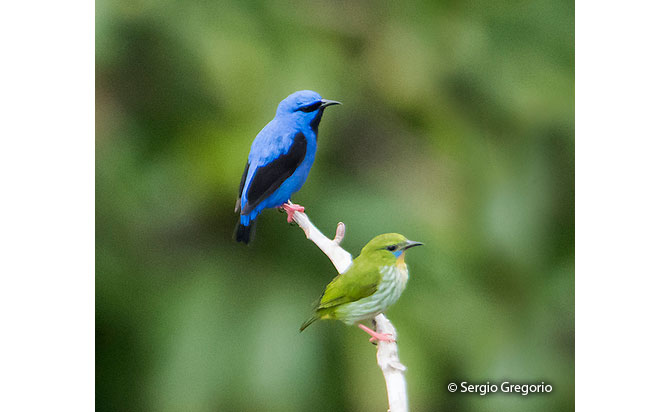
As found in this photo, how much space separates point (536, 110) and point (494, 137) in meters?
0.13

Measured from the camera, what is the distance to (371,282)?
205cm

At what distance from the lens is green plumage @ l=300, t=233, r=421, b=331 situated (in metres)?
2.06

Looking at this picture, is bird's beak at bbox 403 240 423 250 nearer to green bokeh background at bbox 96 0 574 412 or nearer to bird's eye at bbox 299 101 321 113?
green bokeh background at bbox 96 0 574 412

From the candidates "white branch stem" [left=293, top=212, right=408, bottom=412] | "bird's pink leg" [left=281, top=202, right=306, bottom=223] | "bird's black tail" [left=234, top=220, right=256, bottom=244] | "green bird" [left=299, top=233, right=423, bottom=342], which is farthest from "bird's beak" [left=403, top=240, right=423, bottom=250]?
"bird's black tail" [left=234, top=220, right=256, bottom=244]

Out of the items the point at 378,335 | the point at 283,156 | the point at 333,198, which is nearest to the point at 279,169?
the point at 283,156

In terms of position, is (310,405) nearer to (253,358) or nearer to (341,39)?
(253,358)

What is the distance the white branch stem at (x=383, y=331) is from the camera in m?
2.11

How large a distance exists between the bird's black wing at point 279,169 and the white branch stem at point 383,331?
0.10 meters

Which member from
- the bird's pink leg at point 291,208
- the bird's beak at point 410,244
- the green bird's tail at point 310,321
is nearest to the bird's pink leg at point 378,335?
the green bird's tail at point 310,321

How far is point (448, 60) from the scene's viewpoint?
2.22m

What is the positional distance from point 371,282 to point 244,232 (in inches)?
14.7

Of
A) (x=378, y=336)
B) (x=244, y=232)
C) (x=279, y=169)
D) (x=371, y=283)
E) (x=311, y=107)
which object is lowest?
(x=378, y=336)

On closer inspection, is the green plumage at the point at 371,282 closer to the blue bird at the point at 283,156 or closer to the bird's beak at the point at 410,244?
the bird's beak at the point at 410,244

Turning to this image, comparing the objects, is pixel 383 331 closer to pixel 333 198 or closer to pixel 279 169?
pixel 333 198
